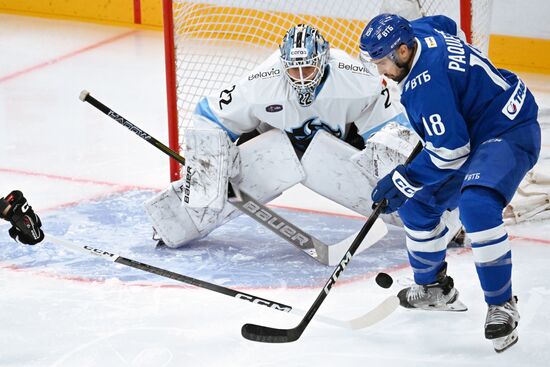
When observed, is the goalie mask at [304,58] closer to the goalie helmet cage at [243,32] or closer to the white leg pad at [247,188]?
the white leg pad at [247,188]

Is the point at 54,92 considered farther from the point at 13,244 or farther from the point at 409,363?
the point at 409,363

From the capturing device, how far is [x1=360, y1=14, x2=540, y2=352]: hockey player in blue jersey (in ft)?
10.6

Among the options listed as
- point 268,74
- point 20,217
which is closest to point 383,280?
point 268,74

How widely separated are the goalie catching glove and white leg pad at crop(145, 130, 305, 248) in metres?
0.82

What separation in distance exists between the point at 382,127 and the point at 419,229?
746mm

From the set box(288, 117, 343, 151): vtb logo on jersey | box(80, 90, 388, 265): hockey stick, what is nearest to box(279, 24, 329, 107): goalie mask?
box(288, 117, 343, 151): vtb logo on jersey

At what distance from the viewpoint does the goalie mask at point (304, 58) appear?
404 cm

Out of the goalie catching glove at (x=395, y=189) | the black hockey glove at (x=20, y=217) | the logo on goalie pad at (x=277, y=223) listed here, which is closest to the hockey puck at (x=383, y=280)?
the goalie catching glove at (x=395, y=189)

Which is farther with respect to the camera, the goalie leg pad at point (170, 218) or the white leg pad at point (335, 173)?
the goalie leg pad at point (170, 218)

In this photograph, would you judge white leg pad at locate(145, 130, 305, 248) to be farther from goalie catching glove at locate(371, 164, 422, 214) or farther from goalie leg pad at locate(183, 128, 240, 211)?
goalie catching glove at locate(371, 164, 422, 214)

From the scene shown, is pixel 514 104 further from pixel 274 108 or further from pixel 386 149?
A: pixel 274 108

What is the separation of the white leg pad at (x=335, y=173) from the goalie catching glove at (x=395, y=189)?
74 cm

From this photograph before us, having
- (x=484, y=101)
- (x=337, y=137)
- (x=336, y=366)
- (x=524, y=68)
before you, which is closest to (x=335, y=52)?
(x=337, y=137)

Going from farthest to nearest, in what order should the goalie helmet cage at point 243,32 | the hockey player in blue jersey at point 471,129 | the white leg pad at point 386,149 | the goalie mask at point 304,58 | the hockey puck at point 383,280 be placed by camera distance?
the goalie helmet cage at point 243,32
the white leg pad at point 386,149
the goalie mask at point 304,58
the hockey puck at point 383,280
the hockey player in blue jersey at point 471,129
